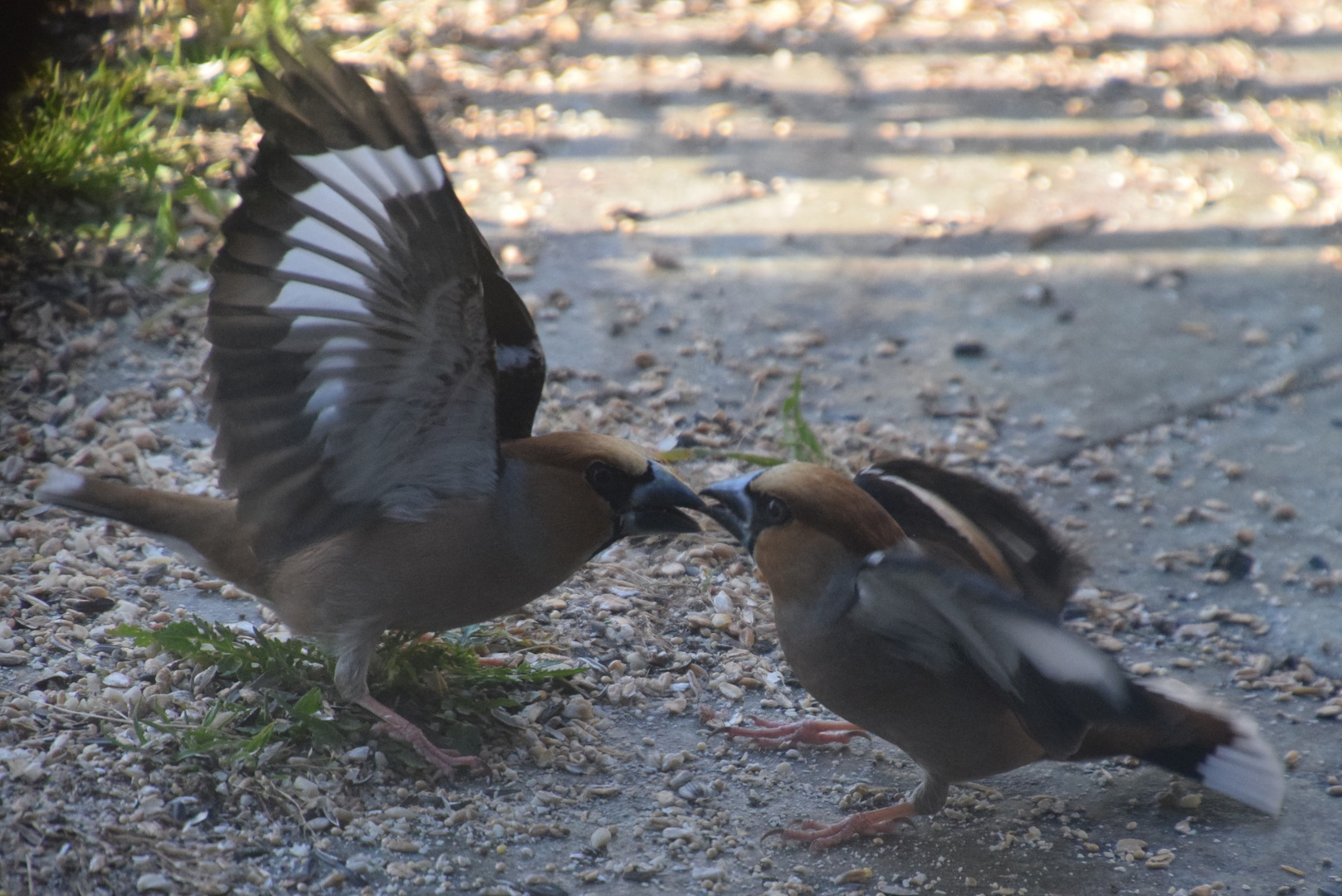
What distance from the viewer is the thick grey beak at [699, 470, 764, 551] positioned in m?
3.03

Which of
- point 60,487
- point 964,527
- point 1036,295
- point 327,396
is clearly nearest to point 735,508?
point 964,527

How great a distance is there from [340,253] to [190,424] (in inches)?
79.6

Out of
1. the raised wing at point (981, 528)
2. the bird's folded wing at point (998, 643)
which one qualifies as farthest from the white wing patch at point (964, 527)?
the bird's folded wing at point (998, 643)

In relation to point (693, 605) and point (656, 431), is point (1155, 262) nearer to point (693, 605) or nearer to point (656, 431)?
point (656, 431)

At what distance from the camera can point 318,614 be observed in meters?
3.05

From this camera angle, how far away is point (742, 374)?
5.09m

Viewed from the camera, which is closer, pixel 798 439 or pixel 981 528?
pixel 981 528

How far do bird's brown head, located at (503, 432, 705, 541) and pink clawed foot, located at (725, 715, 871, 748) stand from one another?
1.94 ft

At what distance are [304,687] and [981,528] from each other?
1.69 m

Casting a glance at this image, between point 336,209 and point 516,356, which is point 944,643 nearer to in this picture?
point 516,356

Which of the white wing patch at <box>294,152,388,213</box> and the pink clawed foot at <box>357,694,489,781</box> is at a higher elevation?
the white wing patch at <box>294,152,388,213</box>

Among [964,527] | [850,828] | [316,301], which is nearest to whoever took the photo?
[316,301]

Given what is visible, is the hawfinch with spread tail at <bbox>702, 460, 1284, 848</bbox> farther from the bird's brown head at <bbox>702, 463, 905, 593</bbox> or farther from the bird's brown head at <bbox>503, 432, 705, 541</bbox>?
the bird's brown head at <bbox>503, 432, 705, 541</bbox>

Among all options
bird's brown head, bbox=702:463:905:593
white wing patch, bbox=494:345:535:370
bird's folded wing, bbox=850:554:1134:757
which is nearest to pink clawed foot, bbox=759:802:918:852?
bird's folded wing, bbox=850:554:1134:757
